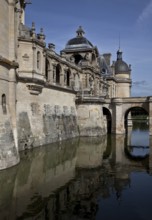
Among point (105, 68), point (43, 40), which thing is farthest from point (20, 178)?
point (105, 68)

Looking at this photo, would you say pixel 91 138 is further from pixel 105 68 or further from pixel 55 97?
pixel 105 68

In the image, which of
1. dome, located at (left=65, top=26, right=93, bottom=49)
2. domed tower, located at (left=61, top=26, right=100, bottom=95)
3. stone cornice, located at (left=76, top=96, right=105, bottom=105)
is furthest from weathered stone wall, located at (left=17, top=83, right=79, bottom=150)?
dome, located at (left=65, top=26, right=93, bottom=49)

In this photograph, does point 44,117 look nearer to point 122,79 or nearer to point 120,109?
point 120,109

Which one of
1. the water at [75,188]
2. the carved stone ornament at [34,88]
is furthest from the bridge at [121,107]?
the water at [75,188]

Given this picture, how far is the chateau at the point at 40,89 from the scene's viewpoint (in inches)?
727

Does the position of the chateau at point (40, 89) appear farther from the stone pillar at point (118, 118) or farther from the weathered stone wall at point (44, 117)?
the stone pillar at point (118, 118)

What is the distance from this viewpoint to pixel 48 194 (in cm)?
1377

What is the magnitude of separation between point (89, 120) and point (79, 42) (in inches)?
514

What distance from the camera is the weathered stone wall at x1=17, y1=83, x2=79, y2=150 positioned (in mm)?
25094

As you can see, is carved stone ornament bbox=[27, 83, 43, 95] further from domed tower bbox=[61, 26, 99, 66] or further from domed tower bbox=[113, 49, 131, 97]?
domed tower bbox=[113, 49, 131, 97]

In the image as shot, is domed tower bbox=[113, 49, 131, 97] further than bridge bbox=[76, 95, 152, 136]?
Yes

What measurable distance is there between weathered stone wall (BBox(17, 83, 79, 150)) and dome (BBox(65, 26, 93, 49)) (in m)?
9.91

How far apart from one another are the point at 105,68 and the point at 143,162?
4049cm

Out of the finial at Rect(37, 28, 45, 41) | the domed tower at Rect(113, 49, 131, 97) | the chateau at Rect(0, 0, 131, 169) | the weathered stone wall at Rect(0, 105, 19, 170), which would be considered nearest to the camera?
the weathered stone wall at Rect(0, 105, 19, 170)
